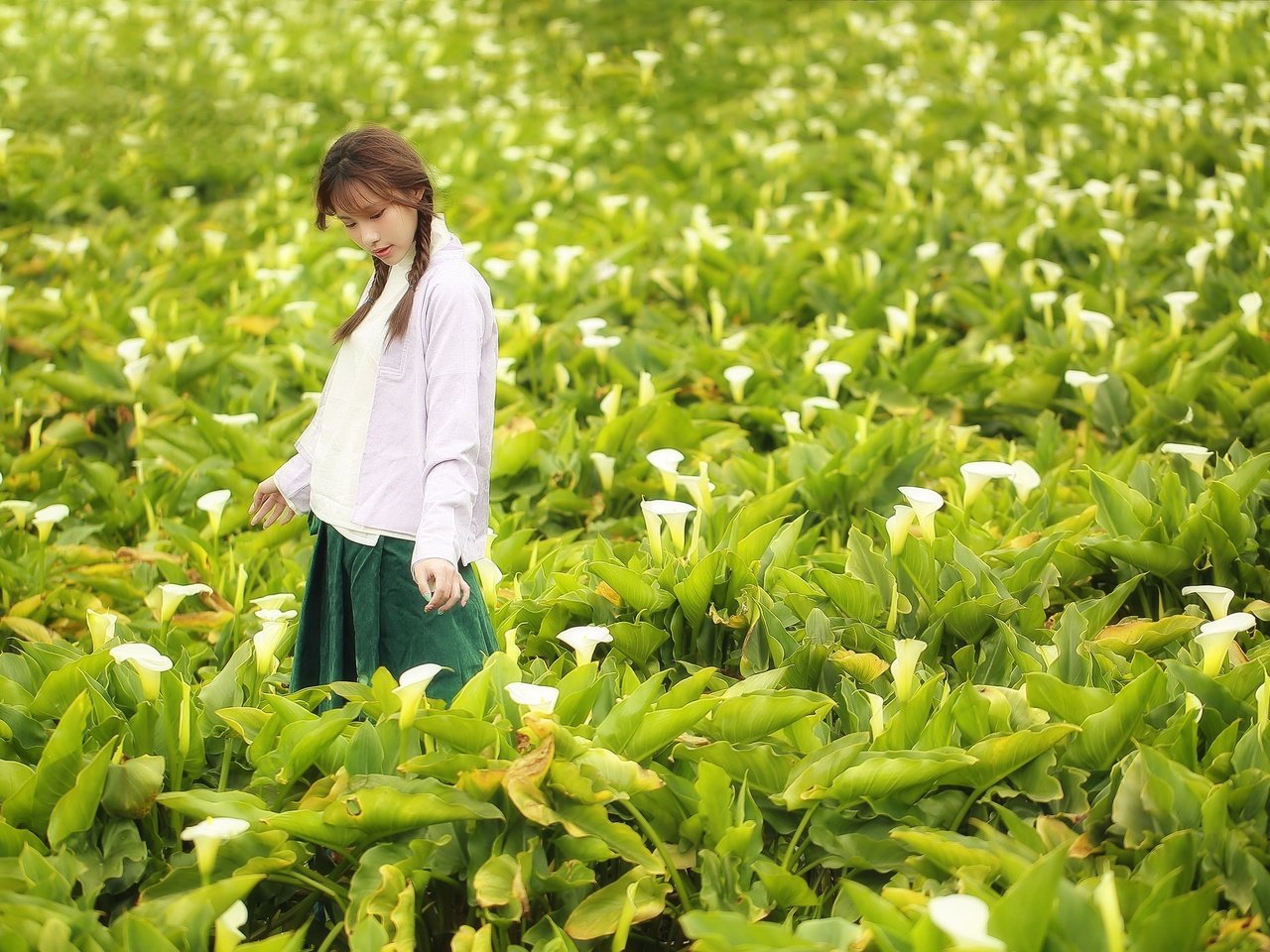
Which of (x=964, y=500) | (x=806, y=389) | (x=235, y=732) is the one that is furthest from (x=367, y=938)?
(x=806, y=389)

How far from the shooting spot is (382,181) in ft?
8.36

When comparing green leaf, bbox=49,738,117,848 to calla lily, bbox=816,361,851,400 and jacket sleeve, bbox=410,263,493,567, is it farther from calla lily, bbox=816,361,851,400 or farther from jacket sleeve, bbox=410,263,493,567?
calla lily, bbox=816,361,851,400

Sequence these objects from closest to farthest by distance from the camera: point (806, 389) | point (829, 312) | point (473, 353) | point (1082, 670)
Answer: point (473, 353) < point (1082, 670) < point (806, 389) < point (829, 312)

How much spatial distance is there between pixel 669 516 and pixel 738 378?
133 centimetres

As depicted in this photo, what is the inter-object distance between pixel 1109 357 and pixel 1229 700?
2701 millimetres

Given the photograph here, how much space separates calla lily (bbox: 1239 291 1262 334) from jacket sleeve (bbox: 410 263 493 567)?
3361mm

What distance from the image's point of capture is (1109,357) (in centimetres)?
510

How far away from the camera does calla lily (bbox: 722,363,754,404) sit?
175 inches

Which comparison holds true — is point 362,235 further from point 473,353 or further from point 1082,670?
point 1082,670

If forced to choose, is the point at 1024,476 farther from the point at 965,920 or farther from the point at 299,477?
the point at 965,920

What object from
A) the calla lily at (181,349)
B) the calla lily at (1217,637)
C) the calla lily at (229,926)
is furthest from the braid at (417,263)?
the calla lily at (181,349)

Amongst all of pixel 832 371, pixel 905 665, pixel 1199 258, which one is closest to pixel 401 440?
pixel 905 665

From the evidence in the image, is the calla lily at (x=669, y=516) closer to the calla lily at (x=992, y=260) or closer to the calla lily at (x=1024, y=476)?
the calla lily at (x=1024, y=476)

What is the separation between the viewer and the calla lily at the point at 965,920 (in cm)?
168
